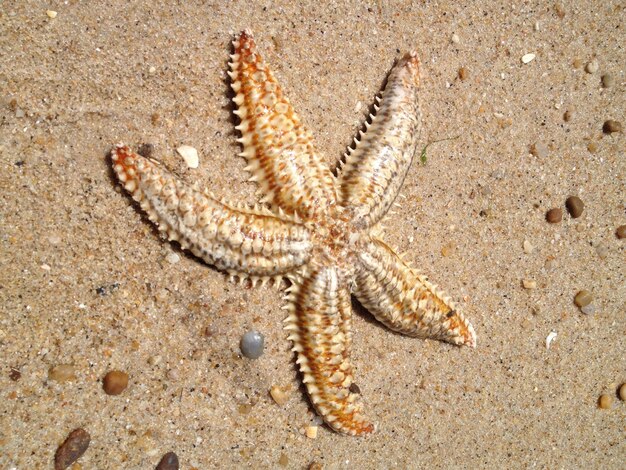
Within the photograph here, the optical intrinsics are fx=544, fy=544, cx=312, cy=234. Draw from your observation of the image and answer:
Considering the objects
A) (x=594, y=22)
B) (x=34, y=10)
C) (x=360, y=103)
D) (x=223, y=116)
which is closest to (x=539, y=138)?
(x=594, y=22)

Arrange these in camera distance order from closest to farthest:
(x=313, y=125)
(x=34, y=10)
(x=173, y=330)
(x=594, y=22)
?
(x=34, y=10) → (x=173, y=330) → (x=313, y=125) → (x=594, y=22)

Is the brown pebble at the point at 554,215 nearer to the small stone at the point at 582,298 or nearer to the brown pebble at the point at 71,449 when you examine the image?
the small stone at the point at 582,298

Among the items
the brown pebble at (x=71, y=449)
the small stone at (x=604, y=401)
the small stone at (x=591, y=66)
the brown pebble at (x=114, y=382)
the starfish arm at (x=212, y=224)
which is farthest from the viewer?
the small stone at (x=604, y=401)

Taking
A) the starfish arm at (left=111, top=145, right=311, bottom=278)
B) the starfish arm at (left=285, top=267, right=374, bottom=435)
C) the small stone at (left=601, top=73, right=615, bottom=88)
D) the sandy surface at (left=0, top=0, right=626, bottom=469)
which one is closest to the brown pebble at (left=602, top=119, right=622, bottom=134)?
Answer: the sandy surface at (left=0, top=0, right=626, bottom=469)

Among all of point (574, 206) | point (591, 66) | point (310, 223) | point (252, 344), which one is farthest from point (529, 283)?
point (252, 344)

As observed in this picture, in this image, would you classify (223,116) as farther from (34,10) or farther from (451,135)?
(451,135)

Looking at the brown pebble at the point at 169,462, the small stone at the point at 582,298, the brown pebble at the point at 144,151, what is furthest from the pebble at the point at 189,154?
the small stone at the point at 582,298
